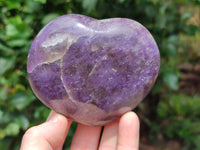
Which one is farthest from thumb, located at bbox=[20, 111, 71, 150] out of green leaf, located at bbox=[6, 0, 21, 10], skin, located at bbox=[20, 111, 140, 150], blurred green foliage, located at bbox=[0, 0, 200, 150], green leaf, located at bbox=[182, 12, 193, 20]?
green leaf, located at bbox=[182, 12, 193, 20]

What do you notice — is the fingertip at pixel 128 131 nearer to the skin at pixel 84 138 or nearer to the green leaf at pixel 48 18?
the skin at pixel 84 138

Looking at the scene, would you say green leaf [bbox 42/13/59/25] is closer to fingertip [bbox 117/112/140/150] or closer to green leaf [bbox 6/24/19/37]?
green leaf [bbox 6/24/19/37]

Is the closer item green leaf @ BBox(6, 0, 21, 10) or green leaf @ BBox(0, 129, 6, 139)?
green leaf @ BBox(6, 0, 21, 10)

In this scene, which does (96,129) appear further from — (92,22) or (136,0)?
(136,0)

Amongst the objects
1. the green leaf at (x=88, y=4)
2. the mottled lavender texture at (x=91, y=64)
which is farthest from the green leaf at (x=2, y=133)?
the green leaf at (x=88, y=4)

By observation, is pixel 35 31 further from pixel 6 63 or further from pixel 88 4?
pixel 88 4

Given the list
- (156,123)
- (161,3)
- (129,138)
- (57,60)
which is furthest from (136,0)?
(156,123)

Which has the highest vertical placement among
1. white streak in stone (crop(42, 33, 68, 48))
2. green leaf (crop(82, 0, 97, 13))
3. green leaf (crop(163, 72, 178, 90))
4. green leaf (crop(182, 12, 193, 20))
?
green leaf (crop(82, 0, 97, 13))
